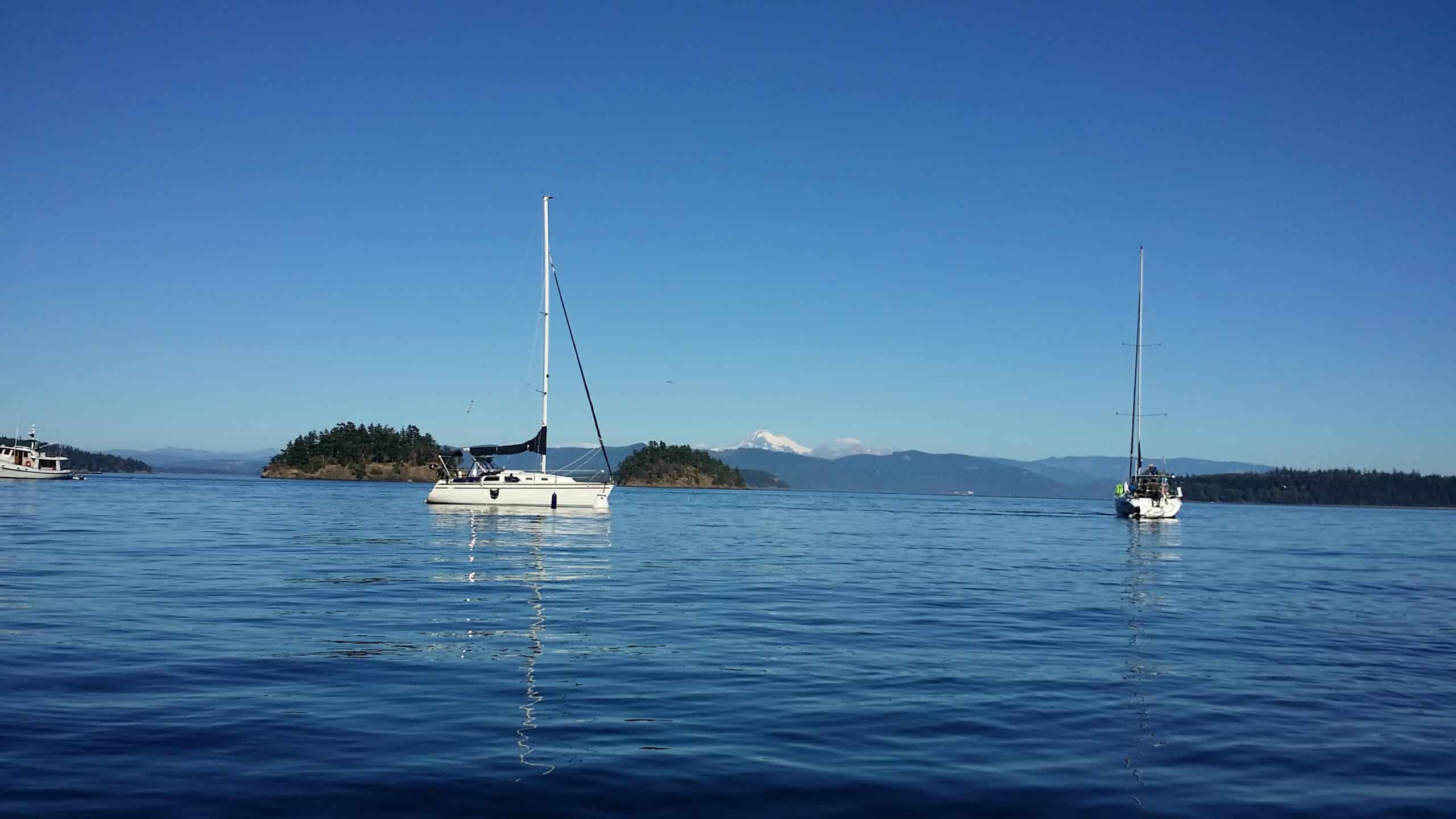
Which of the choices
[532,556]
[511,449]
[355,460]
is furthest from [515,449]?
[355,460]

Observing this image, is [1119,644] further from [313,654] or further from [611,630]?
[313,654]

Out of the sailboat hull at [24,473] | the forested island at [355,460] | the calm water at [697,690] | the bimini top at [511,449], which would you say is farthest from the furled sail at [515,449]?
the forested island at [355,460]

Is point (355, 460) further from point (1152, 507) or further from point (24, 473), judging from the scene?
point (1152, 507)

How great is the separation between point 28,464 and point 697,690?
4817 inches

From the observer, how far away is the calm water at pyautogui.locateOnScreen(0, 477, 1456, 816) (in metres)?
8.28

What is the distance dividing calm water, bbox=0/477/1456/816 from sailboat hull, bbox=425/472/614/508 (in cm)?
3478

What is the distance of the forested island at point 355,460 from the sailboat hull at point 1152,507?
13286 centimetres

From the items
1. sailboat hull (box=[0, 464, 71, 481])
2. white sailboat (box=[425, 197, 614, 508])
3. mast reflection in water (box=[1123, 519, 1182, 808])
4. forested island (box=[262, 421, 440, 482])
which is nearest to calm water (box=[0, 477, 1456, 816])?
mast reflection in water (box=[1123, 519, 1182, 808])

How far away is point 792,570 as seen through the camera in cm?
2970

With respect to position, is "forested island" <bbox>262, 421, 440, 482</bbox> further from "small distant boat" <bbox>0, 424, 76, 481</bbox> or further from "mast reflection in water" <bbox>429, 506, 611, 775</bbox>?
"mast reflection in water" <bbox>429, 506, 611, 775</bbox>

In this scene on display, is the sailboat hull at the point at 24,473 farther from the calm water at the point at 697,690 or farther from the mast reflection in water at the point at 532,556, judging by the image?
the calm water at the point at 697,690

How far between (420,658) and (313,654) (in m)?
1.48

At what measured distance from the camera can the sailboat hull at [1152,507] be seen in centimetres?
8044

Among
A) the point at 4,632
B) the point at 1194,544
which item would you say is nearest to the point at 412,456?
the point at 1194,544
